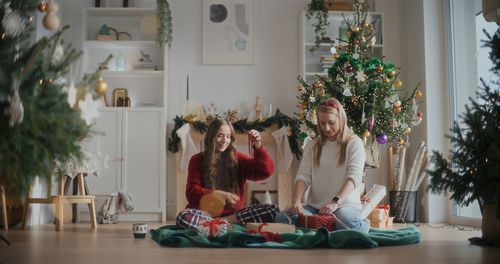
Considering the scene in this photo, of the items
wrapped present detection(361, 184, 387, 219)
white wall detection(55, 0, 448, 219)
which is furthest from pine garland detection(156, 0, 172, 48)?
wrapped present detection(361, 184, 387, 219)

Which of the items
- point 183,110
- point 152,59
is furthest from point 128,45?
point 183,110

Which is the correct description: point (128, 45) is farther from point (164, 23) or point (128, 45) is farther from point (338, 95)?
point (338, 95)

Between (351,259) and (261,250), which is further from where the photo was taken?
(261,250)

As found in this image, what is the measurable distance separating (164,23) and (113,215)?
6.26 feet

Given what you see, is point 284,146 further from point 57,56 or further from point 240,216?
point 57,56

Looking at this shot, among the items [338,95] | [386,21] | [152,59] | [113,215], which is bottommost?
[113,215]

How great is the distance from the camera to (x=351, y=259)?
2230mm

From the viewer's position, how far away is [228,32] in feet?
19.7

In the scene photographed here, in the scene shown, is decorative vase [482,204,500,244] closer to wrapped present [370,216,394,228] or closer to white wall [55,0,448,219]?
wrapped present [370,216,394,228]

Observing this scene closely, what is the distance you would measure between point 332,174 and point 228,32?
3101 mm

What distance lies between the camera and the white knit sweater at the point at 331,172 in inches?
123

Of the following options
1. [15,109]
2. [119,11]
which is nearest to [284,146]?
[119,11]

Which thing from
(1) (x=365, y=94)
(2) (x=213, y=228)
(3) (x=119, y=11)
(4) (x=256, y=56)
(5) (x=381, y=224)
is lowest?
(5) (x=381, y=224)

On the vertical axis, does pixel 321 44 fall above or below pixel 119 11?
below
